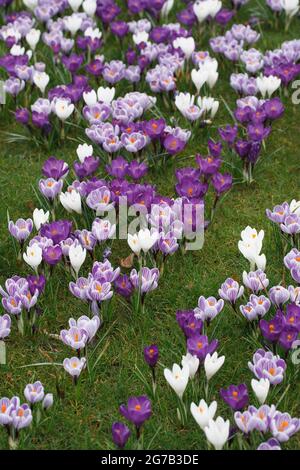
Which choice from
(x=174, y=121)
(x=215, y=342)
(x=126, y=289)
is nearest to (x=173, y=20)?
(x=174, y=121)

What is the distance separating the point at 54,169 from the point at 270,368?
7.10 ft

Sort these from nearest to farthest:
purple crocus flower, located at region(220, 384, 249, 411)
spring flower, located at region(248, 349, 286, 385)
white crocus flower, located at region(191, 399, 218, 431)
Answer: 1. white crocus flower, located at region(191, 399, 218, 431)
2. purple crocus flower, located at region(220, 384, 249, 411)
3. spring flower, located at region(248, 349, 286, 385)

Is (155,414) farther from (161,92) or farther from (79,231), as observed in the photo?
(161,92)

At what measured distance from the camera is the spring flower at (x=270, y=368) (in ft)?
12.8

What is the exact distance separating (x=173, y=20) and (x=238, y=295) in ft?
13.6

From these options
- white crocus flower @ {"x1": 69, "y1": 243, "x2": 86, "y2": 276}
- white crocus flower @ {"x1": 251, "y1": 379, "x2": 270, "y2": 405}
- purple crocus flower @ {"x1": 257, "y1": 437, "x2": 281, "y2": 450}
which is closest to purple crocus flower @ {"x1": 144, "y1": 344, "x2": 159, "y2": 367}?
white crocus flower @ {"x1": 251, "y1": 379, "x2": 270, "y2": 405}

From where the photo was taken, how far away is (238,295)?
448 cm

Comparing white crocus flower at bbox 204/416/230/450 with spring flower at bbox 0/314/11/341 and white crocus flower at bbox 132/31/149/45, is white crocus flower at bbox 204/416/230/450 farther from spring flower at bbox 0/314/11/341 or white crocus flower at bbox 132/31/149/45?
white crocus flower at bbox 132/31/149/45

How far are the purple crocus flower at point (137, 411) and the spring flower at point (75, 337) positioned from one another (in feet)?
1.65

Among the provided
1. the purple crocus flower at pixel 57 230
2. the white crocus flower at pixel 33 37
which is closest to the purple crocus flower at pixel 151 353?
the purple crocus flower at pixel 57 230

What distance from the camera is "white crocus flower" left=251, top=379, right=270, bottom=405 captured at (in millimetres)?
3805

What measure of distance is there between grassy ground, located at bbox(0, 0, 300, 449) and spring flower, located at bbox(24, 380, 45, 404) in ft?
0.55

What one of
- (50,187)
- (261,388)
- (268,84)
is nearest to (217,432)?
(261,388)

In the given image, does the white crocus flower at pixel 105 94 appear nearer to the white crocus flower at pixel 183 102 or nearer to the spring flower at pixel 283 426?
the white crocus flower at pixel 183 102
